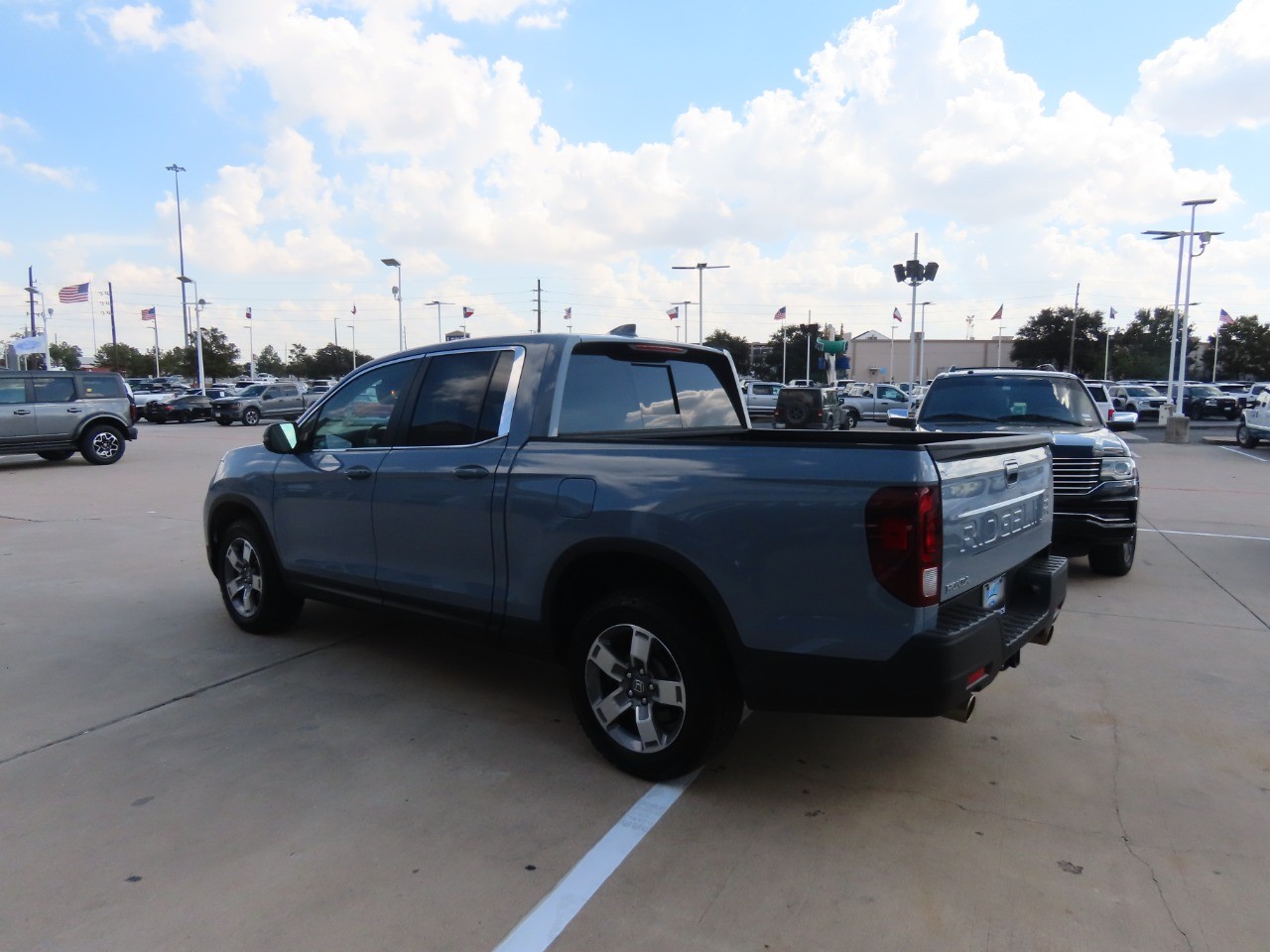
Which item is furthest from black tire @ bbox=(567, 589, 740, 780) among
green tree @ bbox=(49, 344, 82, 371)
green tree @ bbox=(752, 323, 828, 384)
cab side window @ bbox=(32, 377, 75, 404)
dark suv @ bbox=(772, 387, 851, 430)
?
green tree @ bbox=(49, 344, 82, 371)

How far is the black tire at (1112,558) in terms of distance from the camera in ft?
23.5

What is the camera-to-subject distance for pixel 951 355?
10819cm

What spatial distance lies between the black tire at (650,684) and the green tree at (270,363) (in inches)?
4972

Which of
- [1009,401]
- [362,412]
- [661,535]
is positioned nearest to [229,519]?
[362,412]

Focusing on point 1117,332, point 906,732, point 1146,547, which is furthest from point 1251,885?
point 1117,332

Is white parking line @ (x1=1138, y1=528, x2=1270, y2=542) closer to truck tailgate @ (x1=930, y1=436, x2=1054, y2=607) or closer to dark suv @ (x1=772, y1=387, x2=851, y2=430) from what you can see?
truck tailgate @ (x1=930, y1=436, x2=1054, y2=607)

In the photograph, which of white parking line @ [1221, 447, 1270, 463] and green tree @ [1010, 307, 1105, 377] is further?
green tree @ [1010, 307, 1105, 377]

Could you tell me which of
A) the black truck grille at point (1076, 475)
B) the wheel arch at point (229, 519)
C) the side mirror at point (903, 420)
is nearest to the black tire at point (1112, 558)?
the black truck grille at point (1076, 475)

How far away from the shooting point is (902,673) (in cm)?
292

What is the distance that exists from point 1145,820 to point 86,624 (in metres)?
6.32

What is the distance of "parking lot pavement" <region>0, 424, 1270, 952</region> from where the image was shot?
2.69 meters

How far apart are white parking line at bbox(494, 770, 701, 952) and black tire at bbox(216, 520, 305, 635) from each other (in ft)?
9.98

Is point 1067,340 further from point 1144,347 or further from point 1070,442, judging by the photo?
point 1070,442

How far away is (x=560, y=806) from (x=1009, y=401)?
6.82 m
